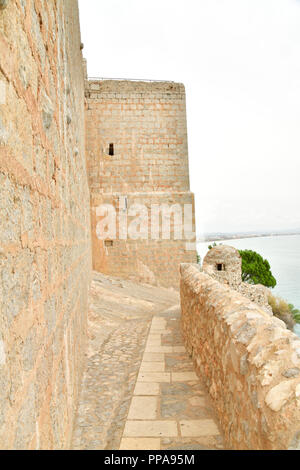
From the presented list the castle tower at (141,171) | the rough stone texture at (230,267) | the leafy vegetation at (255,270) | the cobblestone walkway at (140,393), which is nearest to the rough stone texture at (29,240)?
the cobblestone walkway at (140,393)

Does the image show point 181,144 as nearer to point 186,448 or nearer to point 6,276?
point 186,448

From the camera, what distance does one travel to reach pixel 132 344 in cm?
579

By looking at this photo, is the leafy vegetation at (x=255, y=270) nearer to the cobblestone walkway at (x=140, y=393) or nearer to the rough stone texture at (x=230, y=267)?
the rough stone texture at (x=230, y=267)

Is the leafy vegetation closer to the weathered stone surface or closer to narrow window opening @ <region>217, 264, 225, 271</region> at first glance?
narrow window opening @ <region>217, 264, 225, 271</region>

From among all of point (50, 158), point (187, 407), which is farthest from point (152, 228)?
point (50, 158)

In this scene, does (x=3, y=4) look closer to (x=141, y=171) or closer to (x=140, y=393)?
(x=140, y=393)

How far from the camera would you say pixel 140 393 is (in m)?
3.82

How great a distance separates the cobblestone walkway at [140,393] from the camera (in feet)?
9.65

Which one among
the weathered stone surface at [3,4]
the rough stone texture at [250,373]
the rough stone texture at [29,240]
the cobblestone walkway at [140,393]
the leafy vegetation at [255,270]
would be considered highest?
the weathered stone surface at [3,4]

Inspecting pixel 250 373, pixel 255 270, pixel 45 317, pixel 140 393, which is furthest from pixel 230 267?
pixel 255 270

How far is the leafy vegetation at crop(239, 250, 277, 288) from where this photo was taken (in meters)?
29.6

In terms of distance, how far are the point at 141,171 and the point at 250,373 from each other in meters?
10.6

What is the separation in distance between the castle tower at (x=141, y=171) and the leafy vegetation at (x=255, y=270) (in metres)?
18.6

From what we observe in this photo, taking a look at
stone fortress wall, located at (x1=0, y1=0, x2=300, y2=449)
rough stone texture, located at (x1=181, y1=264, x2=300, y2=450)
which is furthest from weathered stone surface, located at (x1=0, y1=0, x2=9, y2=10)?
rough stone texture, located at (x1=181, y1=264, x2=300, y2=450)
